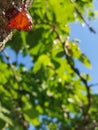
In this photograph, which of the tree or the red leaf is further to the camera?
the tree

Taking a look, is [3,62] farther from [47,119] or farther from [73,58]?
[47,119]

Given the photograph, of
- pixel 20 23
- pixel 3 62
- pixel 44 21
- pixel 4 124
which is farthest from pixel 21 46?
pixel 20 23

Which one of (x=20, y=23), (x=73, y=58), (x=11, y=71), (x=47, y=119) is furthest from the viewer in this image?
(x=47, y=119)

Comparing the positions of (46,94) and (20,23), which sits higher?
(46,94)

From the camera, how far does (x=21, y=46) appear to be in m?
4.23

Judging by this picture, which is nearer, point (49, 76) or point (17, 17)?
point (17, 17)

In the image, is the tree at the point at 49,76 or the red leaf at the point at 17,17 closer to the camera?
the red leaf at the point at 17,17

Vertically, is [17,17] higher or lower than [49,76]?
lower

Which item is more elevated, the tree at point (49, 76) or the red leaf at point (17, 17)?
the tree at point (49, 76)

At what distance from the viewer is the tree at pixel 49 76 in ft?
11.4

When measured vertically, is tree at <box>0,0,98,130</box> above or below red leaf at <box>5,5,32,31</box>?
above

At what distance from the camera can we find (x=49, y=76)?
444cm

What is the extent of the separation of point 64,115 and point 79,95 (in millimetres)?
330

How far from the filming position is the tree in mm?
3477
